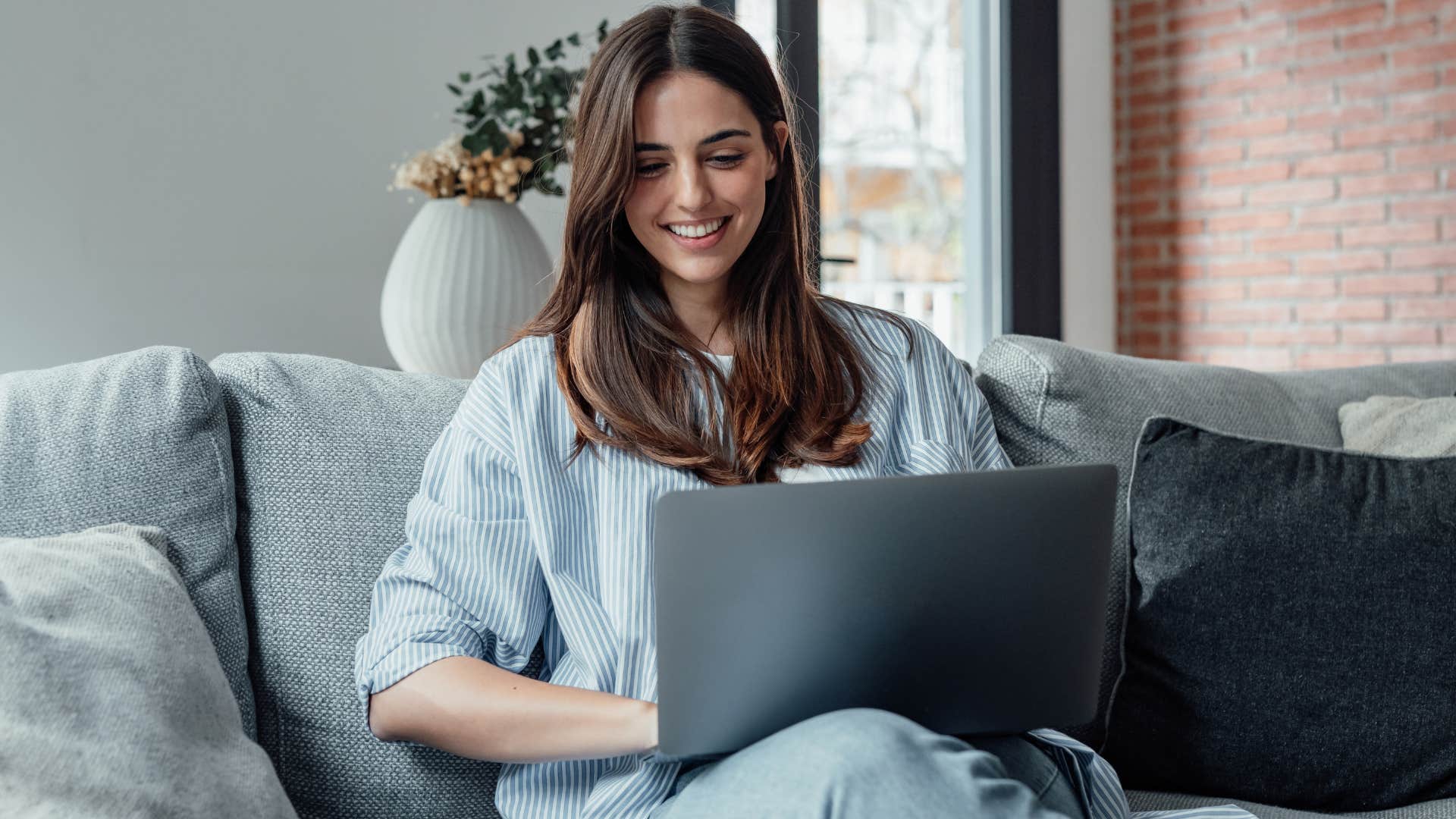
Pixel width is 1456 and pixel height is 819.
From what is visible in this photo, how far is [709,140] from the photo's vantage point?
1285 millimetres

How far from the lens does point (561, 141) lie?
2.11 metres

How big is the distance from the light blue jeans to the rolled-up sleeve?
12.1 inches

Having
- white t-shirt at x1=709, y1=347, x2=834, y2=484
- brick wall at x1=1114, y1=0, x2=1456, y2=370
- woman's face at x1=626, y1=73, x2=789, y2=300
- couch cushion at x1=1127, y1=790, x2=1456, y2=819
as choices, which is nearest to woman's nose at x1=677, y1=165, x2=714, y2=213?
woman's face at x1=626, y1=73, x2=789, y2=300

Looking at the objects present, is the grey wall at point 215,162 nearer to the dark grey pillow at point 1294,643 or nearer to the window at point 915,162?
the window at point 915,162

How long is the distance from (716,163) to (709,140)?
28 mm

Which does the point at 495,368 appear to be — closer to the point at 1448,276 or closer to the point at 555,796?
the point at 555,796

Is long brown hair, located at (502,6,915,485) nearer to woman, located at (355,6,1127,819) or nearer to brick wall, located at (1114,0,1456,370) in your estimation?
woman, located at (355,6,1127,819)

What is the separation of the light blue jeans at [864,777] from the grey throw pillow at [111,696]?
384mm

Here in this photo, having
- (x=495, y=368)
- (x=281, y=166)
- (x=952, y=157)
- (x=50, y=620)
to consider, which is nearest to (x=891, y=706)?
(x=495, y=368)

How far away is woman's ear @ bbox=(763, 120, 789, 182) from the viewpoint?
137 centimetres

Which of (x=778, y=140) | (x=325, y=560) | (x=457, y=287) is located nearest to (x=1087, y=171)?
(x=457, y=287)

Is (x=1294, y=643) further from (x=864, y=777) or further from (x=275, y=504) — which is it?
(x=275, y=504)

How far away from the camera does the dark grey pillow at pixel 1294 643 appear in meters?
1.32

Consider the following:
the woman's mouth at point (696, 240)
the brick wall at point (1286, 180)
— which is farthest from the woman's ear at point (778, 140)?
the brick wall at point (1286, 180)
